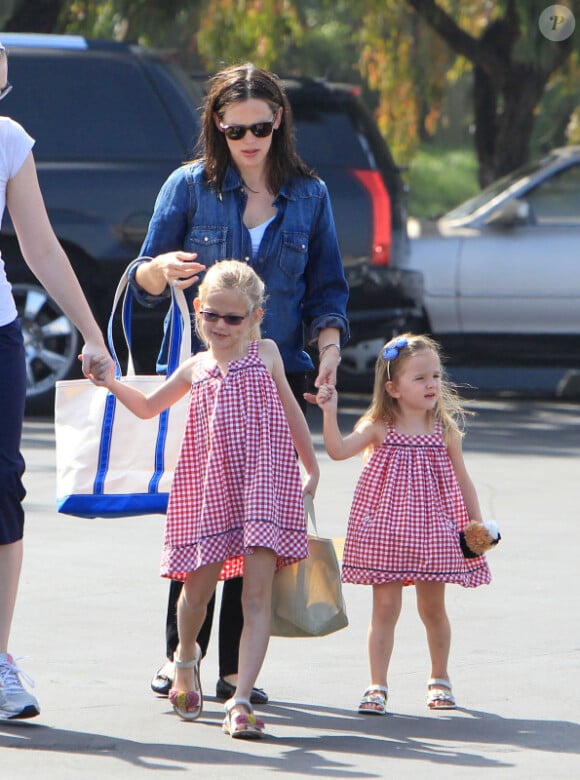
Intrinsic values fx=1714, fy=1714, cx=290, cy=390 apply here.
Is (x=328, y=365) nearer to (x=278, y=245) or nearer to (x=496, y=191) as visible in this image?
(x=278, y=245)

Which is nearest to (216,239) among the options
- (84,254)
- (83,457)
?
(83,457)

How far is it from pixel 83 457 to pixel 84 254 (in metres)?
5.75

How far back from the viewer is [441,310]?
12.3 metres

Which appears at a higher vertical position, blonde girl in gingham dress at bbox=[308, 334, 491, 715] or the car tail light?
the car tail light

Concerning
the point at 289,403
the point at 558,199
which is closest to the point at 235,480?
the point at 289,403

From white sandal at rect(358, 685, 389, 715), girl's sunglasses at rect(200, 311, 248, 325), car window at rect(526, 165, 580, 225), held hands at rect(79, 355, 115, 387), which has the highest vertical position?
car window at rect(526, 165, 580, 225)

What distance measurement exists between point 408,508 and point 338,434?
→ 28 centimetres

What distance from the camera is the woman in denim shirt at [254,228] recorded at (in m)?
4.59

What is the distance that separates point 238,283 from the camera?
→ 433 centimetres

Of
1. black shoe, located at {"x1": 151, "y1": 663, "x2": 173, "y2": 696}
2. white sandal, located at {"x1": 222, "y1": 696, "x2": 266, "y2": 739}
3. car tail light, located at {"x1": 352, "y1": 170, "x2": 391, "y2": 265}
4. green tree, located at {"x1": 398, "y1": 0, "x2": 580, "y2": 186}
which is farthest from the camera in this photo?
green tree, located at {"x1": 398, "y1": 0, "x2": 580, "y2": 186}

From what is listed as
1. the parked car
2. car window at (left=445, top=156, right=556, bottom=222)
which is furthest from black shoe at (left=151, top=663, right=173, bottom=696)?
car window at (left=445, top=156, right=556, bottom=222)

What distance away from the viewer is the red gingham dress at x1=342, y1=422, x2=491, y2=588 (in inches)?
180

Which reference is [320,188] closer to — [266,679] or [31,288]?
[266,679]

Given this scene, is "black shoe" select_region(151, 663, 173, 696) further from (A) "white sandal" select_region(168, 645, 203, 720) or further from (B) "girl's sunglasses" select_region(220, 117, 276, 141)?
(B) "girl's sunglasses" select_region(220, 117, 276, 141)
